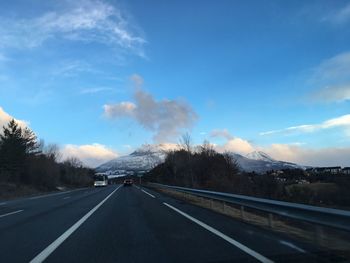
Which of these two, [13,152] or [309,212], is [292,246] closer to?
[309,212]

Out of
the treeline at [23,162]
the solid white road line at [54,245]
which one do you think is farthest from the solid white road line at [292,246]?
the treeline at [23,162]

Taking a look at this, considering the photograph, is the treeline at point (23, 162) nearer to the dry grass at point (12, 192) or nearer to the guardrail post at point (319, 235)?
the dry grass at point (12, 192)

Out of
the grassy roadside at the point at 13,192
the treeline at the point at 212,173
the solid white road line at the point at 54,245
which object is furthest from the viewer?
the grassy roadside at the point at 13,192

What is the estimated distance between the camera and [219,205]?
84.3 feet

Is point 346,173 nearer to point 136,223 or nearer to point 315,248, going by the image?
point 136,223

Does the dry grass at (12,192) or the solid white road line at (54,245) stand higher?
the dry grass at (12,192)

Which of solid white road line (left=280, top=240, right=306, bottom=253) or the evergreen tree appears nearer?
solid white road line (left=280, top=240, right=306, bottom=253)

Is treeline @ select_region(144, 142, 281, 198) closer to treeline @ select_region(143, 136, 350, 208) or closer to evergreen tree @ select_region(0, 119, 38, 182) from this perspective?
treeline @ select_region(143, 136, 350, 208)

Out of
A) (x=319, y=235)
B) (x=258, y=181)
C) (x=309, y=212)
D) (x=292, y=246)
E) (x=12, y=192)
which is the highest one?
(x=12, y=192)

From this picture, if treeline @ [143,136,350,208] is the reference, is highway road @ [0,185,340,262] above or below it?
below

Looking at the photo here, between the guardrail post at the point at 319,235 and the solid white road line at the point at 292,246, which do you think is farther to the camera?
the guardrail post at the point at 319,235

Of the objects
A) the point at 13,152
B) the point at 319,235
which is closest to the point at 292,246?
the point at 319,235

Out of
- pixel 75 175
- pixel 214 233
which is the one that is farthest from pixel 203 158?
pixel 75 175

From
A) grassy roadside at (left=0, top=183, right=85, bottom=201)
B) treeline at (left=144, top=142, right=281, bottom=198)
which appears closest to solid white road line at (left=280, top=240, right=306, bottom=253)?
treeline at (left=144, top=142, right=281, bottom=198)
